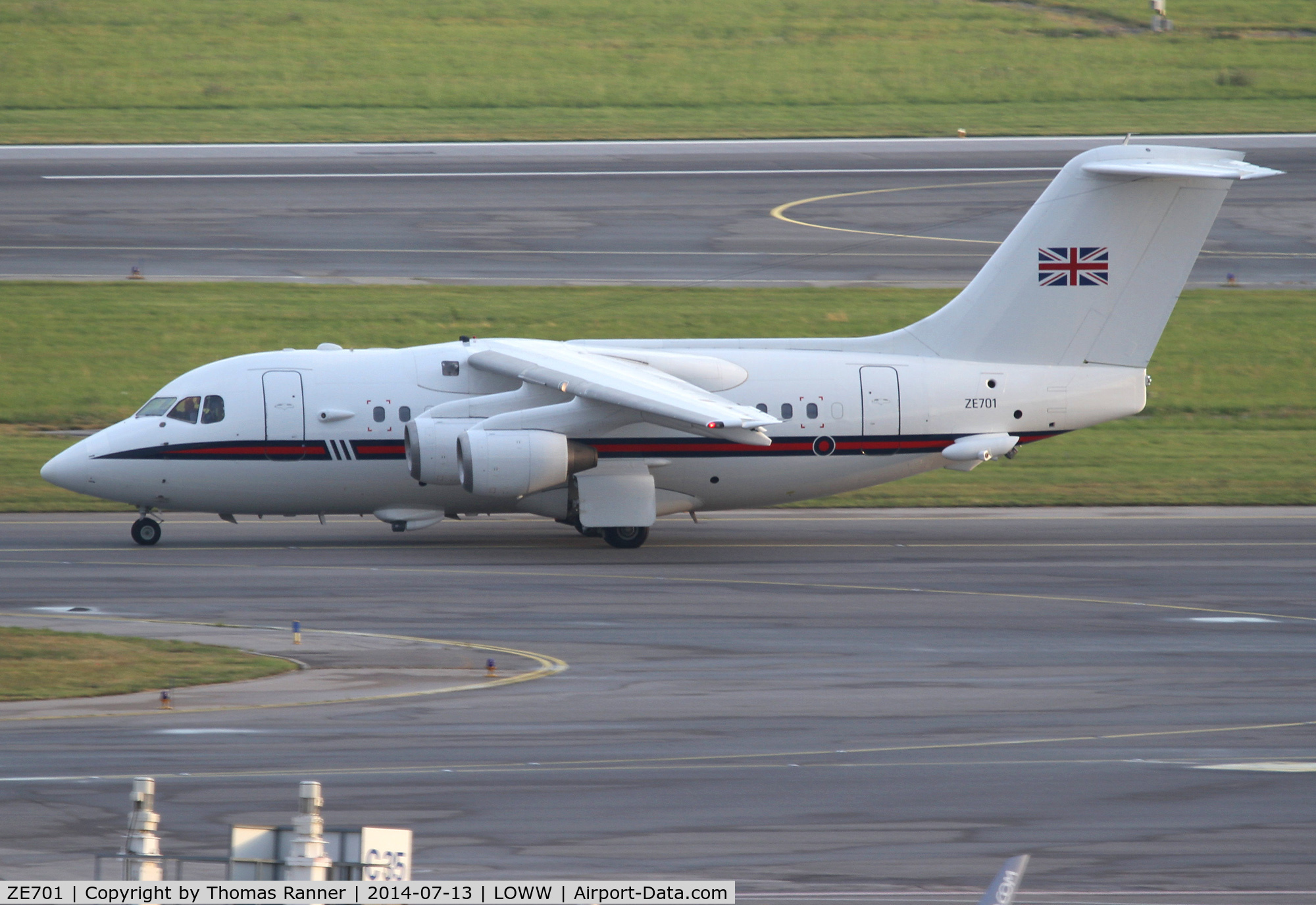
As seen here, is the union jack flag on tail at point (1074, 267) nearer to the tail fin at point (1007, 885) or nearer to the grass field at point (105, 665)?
the grass field at point (105, 665)

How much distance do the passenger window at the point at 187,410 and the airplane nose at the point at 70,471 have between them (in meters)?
1.50

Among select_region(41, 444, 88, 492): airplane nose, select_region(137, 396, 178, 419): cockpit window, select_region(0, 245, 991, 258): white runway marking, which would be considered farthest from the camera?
select_region(0, 245, 991, 258): white runway marking

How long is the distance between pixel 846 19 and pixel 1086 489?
41.9 m

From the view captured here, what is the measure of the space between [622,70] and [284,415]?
131 feet

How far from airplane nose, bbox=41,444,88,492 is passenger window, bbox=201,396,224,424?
1.94m

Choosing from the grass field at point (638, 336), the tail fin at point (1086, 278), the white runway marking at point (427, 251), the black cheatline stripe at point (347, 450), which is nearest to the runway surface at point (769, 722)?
the black cheatline stripe at point (347, 450)

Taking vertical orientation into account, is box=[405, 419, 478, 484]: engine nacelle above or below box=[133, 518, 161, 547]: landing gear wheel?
above

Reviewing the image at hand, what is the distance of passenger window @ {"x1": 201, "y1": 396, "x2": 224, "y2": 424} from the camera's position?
84.4 ft

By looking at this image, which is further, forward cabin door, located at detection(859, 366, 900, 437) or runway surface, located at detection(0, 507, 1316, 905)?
forward cabin door, located at detection(859, 366, 900, 437)

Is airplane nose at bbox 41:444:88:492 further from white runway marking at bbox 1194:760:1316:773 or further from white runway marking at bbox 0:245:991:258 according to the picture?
white runway marking at bbox 0:245:991:258

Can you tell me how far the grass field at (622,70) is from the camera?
57.0 m

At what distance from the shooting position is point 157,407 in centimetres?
2598
